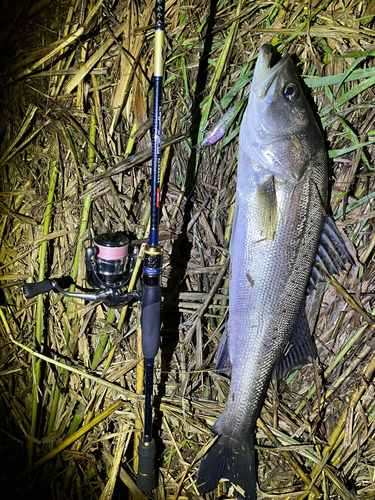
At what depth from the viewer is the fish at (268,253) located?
125 centimetres

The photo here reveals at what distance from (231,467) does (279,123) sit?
145 centimetres

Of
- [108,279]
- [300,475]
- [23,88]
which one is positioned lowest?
[300,475]

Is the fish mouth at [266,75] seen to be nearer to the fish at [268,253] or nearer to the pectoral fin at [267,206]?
the fish at [268,253]

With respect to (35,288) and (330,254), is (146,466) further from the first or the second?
(330,254)

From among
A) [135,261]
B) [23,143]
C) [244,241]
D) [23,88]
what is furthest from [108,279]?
[23,88]

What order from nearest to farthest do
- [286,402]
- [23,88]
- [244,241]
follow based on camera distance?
[244,241]
[23,88]
[286,402]

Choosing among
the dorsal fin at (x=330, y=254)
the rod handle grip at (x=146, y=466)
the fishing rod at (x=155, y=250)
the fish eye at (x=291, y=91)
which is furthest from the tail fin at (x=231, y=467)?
the fish eye at (x=291, y=91)

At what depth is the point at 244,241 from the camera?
133 centimetres

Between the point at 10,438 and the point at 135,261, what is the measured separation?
1156mm

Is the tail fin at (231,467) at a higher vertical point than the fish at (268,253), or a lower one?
lower

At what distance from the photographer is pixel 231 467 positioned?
1423 millimetres

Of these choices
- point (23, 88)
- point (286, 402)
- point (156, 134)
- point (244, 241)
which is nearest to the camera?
point (156, 134)

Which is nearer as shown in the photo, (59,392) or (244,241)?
(244,241)

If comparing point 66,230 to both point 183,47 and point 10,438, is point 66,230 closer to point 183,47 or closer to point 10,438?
point 183,47
